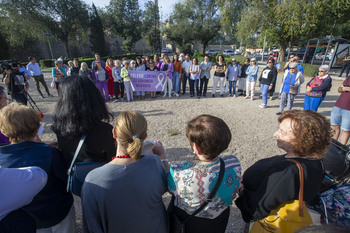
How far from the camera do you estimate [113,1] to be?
39969 millimetres

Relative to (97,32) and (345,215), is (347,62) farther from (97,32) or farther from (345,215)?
(97,32)

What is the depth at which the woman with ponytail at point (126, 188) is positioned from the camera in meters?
1.13

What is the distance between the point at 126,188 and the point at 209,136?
26.1 inches

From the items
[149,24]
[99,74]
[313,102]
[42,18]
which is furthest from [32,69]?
[149,24]

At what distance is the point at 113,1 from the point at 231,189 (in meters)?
49.3

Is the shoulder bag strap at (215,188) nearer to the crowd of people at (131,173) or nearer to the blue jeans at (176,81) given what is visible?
the crowd of people at (131,173)

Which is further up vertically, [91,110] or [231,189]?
[91,110]

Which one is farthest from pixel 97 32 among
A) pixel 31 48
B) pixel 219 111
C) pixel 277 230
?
pixel 277 230

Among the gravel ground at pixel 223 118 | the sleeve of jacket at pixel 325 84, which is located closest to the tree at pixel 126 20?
the gravel ground at pixel 223 118

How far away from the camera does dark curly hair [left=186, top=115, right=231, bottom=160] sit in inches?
48.9

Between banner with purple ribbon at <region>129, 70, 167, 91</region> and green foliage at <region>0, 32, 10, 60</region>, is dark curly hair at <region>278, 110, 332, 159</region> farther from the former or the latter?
green foliage at <region>0, 32, 10, 60</region>

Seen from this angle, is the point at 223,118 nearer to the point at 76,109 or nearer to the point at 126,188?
the point at 76,109

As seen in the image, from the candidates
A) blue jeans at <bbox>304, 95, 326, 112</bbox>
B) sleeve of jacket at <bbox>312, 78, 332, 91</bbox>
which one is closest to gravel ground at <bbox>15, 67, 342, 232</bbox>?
blue jeans at <bbox>304, 95, 326, 112</bbox>

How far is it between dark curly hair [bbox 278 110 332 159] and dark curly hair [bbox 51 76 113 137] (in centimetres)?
171
